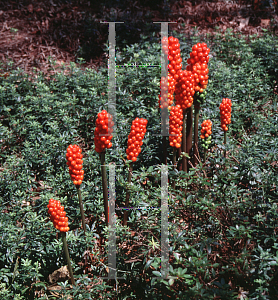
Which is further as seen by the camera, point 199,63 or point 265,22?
point 265,22

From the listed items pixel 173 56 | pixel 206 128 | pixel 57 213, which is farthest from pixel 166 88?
pixel 57 213

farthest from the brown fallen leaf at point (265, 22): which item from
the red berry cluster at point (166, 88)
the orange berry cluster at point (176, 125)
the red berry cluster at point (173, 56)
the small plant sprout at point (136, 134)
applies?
the small plant sprout at point (136, 134)

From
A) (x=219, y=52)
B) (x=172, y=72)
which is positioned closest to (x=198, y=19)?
(x=219, y=52)

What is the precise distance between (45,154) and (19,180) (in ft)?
1.39

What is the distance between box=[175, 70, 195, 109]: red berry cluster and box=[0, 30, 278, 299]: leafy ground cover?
0.64m

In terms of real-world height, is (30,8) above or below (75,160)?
above

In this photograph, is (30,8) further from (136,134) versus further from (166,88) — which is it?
(136,134)

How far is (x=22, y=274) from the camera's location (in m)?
2.96

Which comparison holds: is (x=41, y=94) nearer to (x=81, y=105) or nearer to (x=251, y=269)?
(x=81, y=105)

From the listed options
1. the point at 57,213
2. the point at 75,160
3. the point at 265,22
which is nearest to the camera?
the point at 57,213

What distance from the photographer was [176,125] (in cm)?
315

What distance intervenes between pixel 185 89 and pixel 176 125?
352 mm

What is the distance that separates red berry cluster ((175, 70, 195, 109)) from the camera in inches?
120

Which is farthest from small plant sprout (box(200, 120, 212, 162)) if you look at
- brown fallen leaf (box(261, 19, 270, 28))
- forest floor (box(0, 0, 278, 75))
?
brown fallen leaf (box(261, 19, 270, 28))
